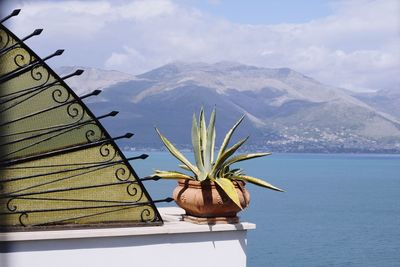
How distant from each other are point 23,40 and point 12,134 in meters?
0.80

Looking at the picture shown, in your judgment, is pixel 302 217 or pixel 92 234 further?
pixel 302 217

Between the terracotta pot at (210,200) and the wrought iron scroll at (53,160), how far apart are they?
387 millimetres

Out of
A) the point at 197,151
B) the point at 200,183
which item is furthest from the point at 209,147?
the point at 200,183

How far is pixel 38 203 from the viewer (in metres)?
5.54

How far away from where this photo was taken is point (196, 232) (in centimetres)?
575

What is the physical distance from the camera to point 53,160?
564cm

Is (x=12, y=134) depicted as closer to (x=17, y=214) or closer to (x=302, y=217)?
(x=17, y=214)

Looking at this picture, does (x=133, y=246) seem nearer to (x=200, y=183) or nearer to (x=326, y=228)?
(x=200, y=183)

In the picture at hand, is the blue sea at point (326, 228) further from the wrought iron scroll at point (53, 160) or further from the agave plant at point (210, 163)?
the wrought iron scroll at point (53, 160)

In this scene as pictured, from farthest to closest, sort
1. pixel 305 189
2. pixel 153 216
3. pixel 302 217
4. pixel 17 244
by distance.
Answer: pixel 305 189
pixel 302 217
pixel 153 216
pixel 17 244

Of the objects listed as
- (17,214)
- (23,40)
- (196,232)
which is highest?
(23,40)

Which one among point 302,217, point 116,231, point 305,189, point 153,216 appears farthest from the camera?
point 305,189

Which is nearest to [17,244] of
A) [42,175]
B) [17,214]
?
[17,214]

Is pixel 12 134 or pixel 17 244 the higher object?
pixel 12 134
